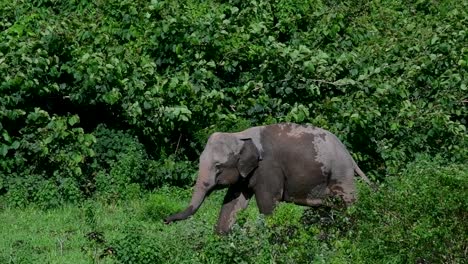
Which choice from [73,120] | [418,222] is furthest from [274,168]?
[73,120]

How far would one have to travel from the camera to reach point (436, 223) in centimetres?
813

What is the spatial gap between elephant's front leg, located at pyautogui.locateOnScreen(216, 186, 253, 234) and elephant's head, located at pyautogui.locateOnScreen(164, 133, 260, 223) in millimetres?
338

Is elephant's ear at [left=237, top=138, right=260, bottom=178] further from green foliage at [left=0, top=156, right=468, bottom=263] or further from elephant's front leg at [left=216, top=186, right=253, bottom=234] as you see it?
green foliage at [left=0, top=156, right=468, bottom=263]

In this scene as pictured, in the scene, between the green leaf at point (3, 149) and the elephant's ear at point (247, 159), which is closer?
the elephant's ear at point (247, 159)

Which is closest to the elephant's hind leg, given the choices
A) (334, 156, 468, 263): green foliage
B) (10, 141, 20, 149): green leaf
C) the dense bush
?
the dense bush

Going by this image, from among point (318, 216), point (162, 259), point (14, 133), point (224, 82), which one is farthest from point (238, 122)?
point (162, 259)

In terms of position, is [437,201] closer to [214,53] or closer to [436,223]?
[436,223]

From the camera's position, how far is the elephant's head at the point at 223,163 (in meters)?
10.6

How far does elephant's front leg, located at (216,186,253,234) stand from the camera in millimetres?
10883

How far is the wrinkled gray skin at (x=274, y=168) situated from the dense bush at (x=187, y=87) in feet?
6.83

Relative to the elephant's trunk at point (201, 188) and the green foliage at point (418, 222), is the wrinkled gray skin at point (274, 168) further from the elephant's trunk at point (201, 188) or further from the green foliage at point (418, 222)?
the green foliage at point (418, 222)

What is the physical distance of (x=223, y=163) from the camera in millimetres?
10664

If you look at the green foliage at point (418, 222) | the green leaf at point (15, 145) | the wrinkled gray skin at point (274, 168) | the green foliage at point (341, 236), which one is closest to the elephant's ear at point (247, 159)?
the wrinkled gray skin at point (274, 168)

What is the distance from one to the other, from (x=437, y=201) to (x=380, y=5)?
1215cm
